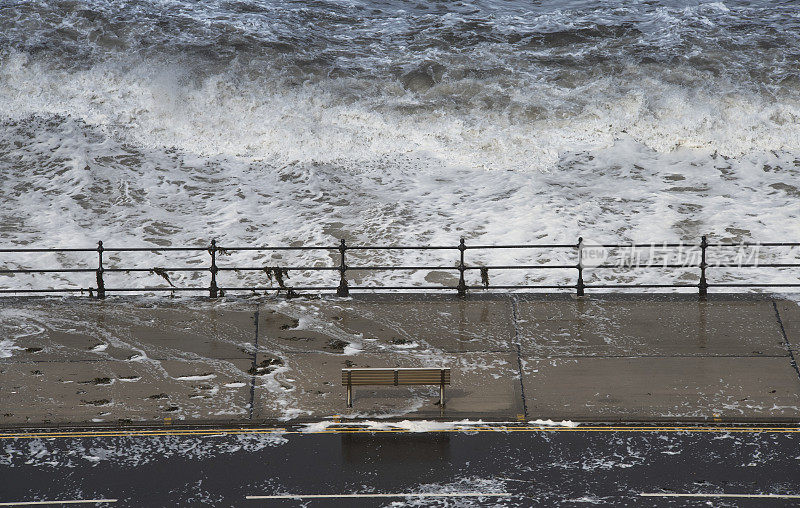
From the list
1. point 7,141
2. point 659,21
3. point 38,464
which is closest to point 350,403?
point 38,464

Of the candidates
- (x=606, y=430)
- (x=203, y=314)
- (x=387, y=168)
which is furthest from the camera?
(x=387, y=168)

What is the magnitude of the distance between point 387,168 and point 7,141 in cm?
1435

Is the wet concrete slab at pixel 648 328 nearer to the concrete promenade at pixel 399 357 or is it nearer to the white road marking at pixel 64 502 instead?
the concrete promenade at pixel 399 357

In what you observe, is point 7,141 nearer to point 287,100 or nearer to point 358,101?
point 287,100

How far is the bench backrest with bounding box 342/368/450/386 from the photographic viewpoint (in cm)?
1442

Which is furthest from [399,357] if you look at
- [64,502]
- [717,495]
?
[64,502]

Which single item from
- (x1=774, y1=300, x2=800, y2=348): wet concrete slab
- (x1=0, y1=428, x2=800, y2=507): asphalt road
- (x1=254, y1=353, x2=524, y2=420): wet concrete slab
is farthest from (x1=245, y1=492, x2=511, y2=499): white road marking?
(x1=774, y1=300, x2=800, y2=348): wet concrete slab

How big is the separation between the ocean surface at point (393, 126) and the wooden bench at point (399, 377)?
11.6 meters

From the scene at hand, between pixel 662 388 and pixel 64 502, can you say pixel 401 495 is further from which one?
pixel 662 388

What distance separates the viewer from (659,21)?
43.1m

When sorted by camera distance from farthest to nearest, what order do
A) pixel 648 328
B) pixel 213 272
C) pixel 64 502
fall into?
pixel 213 272 < pixel 648 328 < pixel 64 502

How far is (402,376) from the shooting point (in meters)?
14.5

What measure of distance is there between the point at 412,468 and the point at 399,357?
3433 millimetres

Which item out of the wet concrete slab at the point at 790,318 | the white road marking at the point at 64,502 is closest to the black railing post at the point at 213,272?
the white road marking at the point at 64,502
